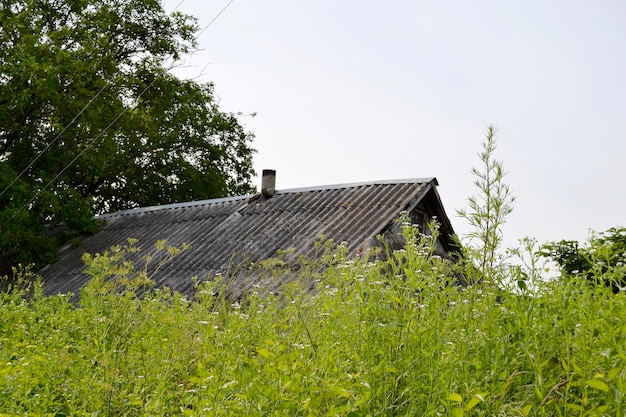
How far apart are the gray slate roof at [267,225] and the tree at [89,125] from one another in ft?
6.19

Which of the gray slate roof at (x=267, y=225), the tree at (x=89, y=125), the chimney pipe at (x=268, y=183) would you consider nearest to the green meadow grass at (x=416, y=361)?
the gray slate roof at (x=267, y=225)

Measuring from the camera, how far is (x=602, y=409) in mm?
3238

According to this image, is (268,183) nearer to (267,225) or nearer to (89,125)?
(267,225)

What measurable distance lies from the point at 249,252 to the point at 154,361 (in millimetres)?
8354

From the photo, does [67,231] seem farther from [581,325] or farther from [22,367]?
[581,325]

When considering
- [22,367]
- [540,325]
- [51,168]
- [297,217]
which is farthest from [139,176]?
[540,325]

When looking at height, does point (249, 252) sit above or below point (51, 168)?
below

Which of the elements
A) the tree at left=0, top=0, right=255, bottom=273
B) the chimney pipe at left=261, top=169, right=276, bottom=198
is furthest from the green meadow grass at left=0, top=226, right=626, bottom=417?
the tree at left=0, top=0, right=255, bottom=273

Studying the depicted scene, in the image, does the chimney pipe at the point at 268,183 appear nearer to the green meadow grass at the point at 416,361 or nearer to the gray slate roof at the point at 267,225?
the gray slate roof at the point at 267,225

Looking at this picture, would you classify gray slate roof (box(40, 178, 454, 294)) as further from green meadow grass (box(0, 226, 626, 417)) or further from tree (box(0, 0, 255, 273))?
green meadow grass (box(0, 226, 626, 417))

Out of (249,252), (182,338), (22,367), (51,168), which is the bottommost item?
(22,367)

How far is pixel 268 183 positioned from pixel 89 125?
5.24 metres

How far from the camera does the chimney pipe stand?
16594mm

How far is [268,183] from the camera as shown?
16.7 meters
